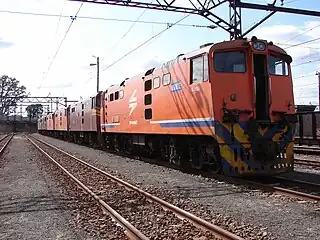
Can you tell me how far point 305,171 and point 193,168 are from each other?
356 centimetres

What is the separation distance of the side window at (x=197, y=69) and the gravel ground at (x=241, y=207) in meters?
2.74

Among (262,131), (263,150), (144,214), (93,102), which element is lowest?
(144,214)

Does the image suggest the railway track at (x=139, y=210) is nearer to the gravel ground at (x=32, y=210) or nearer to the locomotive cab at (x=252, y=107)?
the gravel ground at (x=32, y=210)

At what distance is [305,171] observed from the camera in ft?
44.4

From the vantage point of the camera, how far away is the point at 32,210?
819 centimetres

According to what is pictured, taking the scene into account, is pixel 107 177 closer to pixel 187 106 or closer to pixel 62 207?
pixel 187 106

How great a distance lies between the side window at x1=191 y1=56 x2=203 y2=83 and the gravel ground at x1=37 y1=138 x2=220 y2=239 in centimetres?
363

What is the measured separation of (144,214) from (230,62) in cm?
532

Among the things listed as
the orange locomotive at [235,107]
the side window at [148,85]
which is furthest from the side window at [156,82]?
the orange locomotive at [235,107]

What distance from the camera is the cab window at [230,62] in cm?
1115

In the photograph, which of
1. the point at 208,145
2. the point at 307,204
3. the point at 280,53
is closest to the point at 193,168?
the point at 208,145

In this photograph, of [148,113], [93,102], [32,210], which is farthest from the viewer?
[93,102]

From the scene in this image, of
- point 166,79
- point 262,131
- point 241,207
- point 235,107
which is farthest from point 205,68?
point 241,207

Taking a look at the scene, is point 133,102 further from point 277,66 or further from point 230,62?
point 277,66
